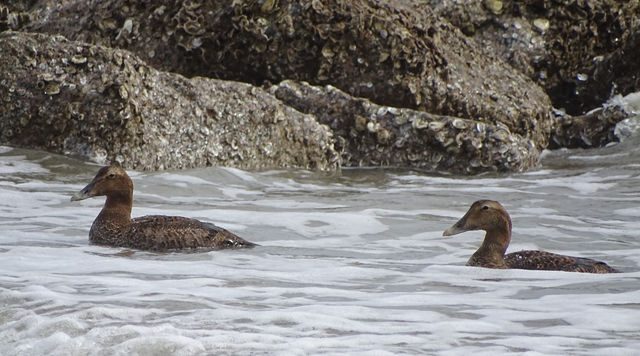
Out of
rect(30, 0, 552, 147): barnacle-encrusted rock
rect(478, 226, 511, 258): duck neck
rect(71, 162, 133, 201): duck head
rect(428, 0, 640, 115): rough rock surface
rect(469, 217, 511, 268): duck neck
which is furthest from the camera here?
rect(428, 0, 640, 115): rough rock surface

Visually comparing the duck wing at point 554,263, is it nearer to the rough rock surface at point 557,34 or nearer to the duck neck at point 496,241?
the duck neck at point 496,241

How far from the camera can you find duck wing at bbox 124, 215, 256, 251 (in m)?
7.23

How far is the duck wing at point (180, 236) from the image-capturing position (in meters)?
7.23

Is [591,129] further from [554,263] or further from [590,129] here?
[554,263]

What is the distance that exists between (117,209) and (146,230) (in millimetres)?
497

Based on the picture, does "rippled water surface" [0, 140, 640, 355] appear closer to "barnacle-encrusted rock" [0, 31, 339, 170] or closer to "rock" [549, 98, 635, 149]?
"barnacle-encrusted rock" [0, 31, 339, 170]

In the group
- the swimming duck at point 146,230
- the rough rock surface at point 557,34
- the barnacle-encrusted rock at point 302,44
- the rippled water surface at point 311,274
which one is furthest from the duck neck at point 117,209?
the rough rock surface at point 557,34

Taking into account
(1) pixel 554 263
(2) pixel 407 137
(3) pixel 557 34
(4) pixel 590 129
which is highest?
(3) pixel 557 34

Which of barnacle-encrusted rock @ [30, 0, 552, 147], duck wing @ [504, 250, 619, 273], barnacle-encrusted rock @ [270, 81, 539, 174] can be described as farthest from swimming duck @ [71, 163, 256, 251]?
barnacle-encrusted rock @ [30, 0, 552, 147]

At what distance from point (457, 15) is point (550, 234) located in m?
7.24

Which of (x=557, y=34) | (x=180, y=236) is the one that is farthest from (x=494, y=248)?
(x=557, y=34)

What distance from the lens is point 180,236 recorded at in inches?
285

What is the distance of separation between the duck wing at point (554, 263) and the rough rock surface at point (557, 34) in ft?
28.4

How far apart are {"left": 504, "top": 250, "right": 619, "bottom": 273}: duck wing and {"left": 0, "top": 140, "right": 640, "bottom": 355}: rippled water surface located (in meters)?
0.11
